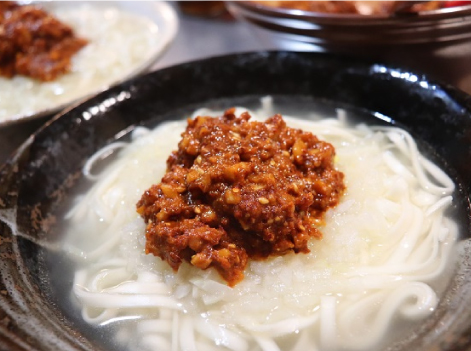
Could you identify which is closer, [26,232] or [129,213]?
[26,232]

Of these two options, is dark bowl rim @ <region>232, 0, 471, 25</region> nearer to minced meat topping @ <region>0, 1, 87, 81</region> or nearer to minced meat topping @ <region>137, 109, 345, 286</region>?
minced meat topping @ <region>137, 109, 345, 286</region>

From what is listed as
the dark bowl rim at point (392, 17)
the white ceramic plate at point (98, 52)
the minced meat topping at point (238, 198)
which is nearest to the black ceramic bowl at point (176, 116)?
the dark bowl rim at point (392, 17)

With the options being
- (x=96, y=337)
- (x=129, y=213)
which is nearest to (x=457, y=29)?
(x=129, y=213)

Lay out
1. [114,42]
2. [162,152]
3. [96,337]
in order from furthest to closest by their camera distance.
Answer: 1. [114,42]
2. [162,152]
3. [96,337]

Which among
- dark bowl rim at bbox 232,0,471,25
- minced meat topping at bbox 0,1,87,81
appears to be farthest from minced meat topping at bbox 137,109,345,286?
minced meat topping at bbox 0,1,87,81

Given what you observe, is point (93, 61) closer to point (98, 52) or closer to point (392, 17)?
point (98, 52)

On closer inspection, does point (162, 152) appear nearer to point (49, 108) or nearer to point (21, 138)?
point (49, 108)

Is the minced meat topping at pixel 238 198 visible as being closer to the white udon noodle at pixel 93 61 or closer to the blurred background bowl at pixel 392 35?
the blurred background bowl at pixel 392 35
